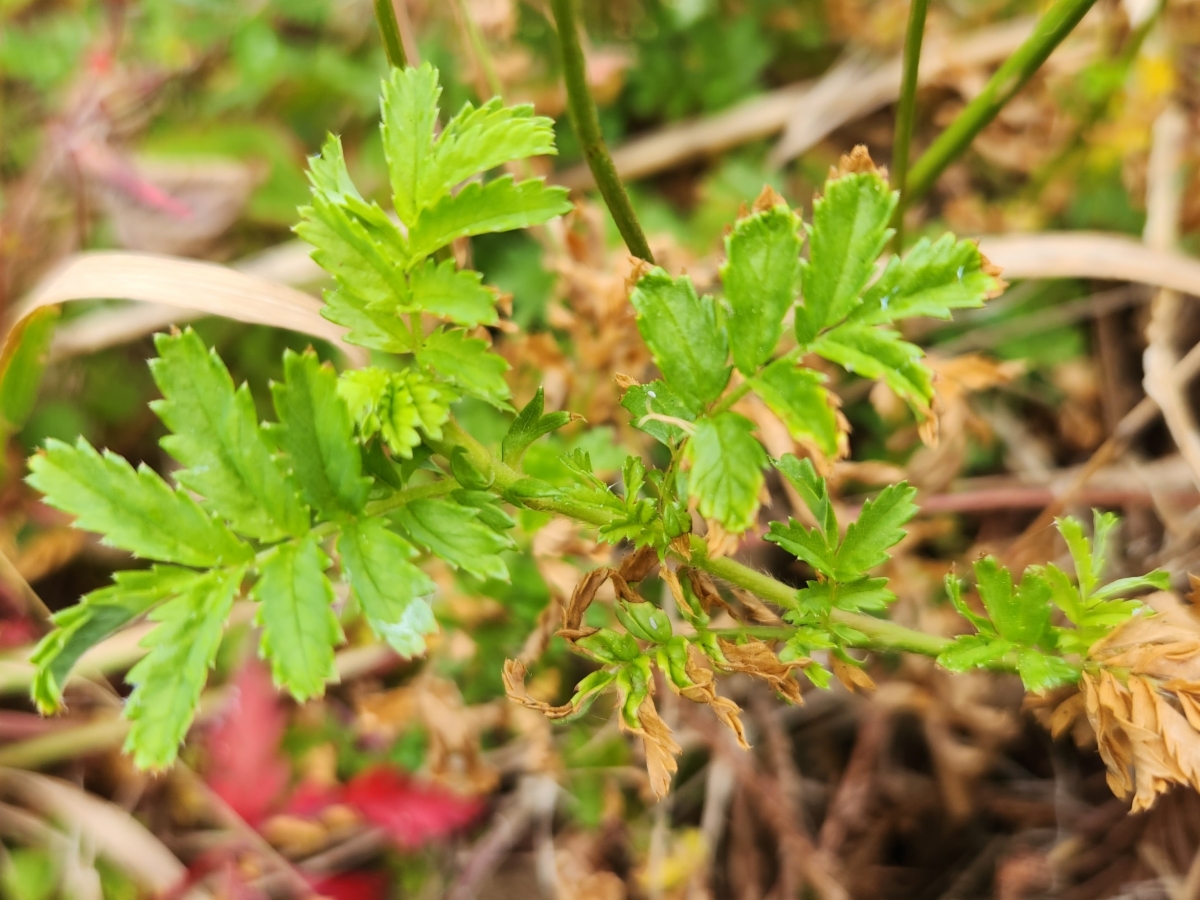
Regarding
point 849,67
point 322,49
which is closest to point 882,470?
point 849,67

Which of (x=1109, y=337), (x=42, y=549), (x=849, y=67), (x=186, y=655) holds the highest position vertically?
(x=849, y=67)

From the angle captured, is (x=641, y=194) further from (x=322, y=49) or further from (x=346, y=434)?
(x=346, y=434)

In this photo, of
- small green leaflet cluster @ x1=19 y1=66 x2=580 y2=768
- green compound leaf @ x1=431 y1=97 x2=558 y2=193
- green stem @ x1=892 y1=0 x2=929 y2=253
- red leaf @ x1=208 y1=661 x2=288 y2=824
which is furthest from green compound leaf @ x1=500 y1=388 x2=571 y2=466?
red leaf @ x1=208 y1=661 x2=288 y2=824

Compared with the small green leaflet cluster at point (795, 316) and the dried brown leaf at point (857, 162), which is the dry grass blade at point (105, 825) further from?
the dried brown leaf at point (857, 162)

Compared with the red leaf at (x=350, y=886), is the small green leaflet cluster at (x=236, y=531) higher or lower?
higher

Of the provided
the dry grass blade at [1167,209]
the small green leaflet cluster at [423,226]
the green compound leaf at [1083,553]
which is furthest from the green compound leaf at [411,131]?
the dry grass blade at [1167,209]

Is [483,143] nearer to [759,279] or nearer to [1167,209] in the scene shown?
[759,279]

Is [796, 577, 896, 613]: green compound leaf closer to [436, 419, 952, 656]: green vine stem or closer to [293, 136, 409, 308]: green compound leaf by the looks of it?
[436, 419, 952, 656]: green vine stem
